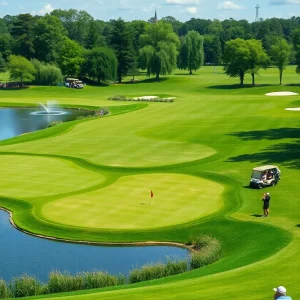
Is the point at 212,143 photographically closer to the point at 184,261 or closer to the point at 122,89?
the point at 184,261

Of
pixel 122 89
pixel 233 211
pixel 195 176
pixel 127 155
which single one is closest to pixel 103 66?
pixel 122 89

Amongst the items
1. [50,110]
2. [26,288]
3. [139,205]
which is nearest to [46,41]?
[50,110]

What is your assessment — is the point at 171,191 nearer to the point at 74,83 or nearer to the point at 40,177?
the point at 40,177

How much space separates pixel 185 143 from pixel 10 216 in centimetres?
2933

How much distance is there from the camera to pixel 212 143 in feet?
214

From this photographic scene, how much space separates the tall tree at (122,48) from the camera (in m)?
159

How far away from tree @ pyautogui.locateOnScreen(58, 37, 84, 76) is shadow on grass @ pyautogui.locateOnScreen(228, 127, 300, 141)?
90.6 metres

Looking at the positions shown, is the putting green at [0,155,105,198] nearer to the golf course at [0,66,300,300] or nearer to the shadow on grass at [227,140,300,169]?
the golf course at [0,66,300,300]

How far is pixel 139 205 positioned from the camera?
4016 centimetres

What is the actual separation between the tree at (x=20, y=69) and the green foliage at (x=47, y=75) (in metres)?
2.15

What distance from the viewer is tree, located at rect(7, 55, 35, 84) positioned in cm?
14262

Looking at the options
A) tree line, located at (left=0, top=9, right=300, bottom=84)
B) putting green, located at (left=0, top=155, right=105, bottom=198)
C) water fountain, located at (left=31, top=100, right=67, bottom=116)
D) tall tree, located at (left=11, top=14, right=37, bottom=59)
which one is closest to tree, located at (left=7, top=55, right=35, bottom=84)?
tree line, located at (left=0, top=9, right=300, bottom=84)

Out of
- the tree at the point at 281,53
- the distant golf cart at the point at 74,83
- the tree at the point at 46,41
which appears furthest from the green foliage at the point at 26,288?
the tree at the point at 46,41

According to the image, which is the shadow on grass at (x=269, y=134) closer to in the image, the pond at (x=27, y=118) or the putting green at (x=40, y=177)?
the putting green at (x=40, y=177)
